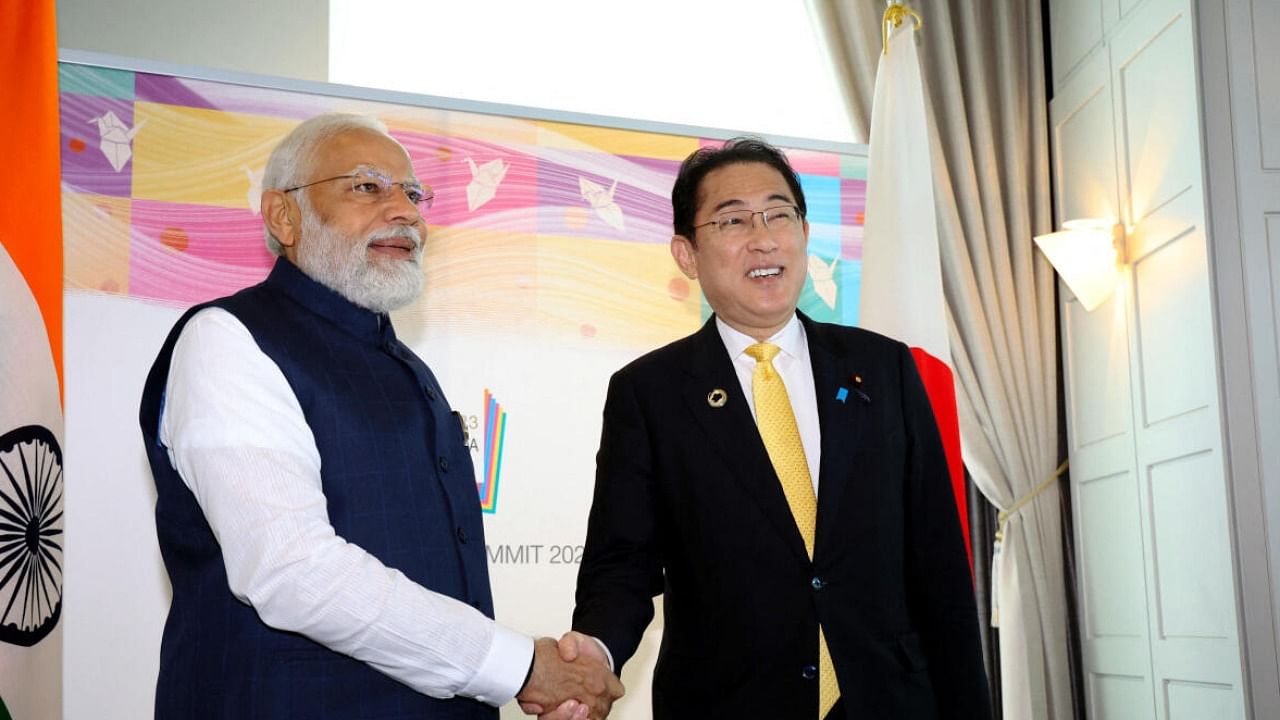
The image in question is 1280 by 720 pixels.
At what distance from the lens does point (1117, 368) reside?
194 inches

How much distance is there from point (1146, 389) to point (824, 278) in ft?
4.47

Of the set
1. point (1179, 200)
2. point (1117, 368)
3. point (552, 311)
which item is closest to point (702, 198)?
point (552, 311)

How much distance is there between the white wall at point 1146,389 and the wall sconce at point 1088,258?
7 centimetres

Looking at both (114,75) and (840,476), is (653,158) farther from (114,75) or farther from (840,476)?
(840,476)

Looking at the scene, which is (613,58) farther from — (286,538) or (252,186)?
(286,538)

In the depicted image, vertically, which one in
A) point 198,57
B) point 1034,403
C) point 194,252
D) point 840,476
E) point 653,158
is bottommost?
point 840,476

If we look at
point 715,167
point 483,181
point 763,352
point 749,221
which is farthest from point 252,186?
point 763,352

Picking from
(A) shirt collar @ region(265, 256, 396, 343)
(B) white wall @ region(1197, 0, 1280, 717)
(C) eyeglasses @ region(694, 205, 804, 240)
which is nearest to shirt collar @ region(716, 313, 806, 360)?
(C) eyeglasses @ region(694, 205, 804, 240)

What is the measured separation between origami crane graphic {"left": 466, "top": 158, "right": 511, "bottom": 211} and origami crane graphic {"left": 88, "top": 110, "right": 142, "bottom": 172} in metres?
1.03

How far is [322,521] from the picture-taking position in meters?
1.98

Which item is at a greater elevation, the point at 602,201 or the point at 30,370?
the point at 602,201

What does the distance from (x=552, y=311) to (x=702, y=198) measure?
1602 millimetres

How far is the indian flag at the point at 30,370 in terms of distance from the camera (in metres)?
2.40

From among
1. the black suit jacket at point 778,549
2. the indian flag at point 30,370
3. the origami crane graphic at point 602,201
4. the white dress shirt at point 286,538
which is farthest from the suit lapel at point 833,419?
the origami crane graphic at point 602,201
